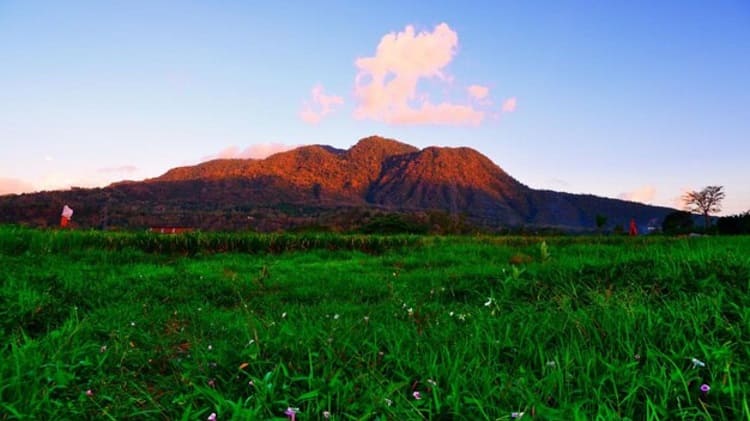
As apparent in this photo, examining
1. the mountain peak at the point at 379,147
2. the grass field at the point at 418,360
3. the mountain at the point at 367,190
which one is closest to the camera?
the grass field at the point at 418,360

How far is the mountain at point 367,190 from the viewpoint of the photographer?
214 ft

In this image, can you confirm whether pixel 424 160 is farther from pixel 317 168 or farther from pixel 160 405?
pixel 160 405

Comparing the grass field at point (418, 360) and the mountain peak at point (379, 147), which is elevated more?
the mountain peak at point (379, 147)

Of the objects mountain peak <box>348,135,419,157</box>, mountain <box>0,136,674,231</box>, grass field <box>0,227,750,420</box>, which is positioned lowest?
grass field <box>0,227,750,420</box>

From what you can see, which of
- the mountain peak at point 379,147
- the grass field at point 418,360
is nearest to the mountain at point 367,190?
the mountain peak at point 379,147

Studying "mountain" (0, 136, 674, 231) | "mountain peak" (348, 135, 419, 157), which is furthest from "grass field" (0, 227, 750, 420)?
"mountain peak" (348, 135, 419, 157)

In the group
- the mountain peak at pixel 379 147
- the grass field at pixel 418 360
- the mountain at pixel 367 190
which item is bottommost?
the grass field at pixel 418 360

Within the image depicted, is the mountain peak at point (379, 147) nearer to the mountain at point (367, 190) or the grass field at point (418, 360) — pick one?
the mountain at point (367, 190)

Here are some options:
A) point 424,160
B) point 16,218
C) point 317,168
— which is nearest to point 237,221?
point 16,218

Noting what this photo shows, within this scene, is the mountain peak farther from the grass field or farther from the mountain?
the grass field

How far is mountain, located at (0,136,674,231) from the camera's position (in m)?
65.2

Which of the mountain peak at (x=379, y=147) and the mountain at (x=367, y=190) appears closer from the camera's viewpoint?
the mountain at (x=367, y=190)

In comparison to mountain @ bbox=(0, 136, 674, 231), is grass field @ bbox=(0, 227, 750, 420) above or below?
below

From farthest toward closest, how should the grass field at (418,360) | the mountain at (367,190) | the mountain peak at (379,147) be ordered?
the mountain peak at (379,147)
the mountain at (367,190)
the grass field at (418,360)
